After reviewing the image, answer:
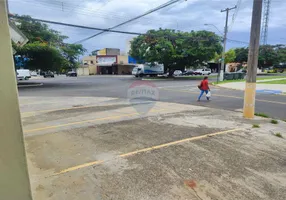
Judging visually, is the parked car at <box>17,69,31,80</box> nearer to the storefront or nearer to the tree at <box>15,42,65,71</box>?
the tree at <box>15,42,65,71</box>

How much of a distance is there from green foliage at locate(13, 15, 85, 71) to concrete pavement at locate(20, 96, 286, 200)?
1768 centimetres

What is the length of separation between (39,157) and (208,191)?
334 cm

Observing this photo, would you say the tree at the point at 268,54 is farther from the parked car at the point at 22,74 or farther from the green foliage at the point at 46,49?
the parked car at the point at 22,74

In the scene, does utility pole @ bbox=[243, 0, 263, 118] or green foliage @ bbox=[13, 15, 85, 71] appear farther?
green foliage @ bbox=[13, 15, 85, 71]

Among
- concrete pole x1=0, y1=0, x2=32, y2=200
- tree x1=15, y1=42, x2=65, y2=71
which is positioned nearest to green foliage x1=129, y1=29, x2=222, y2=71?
tree x1=15, y1=42, x2=65, y2=71

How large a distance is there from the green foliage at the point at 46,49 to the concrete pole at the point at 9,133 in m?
22.9

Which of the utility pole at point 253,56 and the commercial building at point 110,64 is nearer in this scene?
the utility pole at point 253,56

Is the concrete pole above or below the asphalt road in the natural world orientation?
above

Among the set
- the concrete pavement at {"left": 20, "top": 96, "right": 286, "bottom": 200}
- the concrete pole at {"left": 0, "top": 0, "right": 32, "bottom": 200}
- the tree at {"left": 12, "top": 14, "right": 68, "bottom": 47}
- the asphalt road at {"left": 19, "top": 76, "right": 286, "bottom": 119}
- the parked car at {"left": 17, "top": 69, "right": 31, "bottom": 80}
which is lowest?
the asphalt road at {"left": 19, "top": 76, "right": 286, "bottom": 119}

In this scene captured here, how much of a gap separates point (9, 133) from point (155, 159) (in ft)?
10.2

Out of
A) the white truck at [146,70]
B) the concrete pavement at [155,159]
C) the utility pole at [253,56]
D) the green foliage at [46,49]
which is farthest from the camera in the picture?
the white truck at [146,70]

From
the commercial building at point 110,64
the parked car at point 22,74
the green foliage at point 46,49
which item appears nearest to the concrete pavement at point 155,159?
the green foliage at point 46,49

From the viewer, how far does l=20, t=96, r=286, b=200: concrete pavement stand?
331 centimetres

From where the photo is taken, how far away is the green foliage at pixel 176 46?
3409 cm
